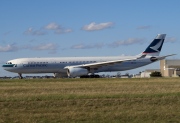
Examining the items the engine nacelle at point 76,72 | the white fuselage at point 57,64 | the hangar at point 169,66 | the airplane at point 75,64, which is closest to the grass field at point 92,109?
the engine nacelle at point 76,72

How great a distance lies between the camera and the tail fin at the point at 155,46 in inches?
2517

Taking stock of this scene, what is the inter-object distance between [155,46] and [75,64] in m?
13.6

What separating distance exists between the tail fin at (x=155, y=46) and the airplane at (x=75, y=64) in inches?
30.5

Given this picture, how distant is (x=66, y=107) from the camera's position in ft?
54.7

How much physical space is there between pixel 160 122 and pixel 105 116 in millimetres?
2000

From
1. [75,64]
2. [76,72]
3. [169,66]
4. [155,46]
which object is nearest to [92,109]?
[76,72]

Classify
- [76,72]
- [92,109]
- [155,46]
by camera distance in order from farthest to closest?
1. [155,46]
2. [76,72]
3. [92,109]

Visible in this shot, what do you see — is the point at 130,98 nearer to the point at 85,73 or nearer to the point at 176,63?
the point at 85,73

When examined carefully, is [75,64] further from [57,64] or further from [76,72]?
[76,72]

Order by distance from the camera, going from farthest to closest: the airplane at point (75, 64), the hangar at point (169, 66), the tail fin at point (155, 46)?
the hangar at point (169, 66), the tail fin at point (155, 46), the airplane at point (75, 64)

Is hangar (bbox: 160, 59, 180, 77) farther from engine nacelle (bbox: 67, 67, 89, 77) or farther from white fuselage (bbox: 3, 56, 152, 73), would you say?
engine nacelle (bbox: 67, 67, 89, 77)

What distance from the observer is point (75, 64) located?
59.1m

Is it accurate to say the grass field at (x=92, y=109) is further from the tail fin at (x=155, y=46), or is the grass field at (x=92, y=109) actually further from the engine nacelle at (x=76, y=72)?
the tail fin at (x=155, y=46)

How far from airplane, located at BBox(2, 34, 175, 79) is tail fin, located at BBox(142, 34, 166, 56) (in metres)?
0.77
